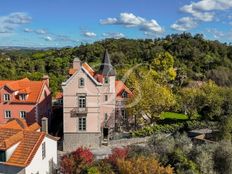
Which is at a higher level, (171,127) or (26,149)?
(26,149)

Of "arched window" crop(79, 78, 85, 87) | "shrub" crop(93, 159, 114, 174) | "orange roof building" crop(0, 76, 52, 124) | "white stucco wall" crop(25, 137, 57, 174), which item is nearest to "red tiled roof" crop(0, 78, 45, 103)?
"orange roof building" crop(0, 76, 52, 124)

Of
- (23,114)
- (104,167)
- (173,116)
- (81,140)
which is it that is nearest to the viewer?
(104,167)

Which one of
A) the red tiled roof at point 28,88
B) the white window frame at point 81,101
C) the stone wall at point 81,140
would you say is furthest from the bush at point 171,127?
the red tiled roof at point 28,88

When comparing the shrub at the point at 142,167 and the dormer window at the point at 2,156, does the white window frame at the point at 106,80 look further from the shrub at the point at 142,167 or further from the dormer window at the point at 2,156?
the dormer window at the point at 2,156

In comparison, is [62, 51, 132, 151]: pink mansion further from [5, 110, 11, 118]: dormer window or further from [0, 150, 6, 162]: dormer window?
[0, 150, 6, 162]: dormer window

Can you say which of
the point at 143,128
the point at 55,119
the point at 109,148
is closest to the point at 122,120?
the point at 143,128

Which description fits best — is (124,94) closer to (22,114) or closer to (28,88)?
(28,88)

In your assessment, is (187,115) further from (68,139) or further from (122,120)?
(68,139)

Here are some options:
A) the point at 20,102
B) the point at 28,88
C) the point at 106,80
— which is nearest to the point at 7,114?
the point at 20,102
